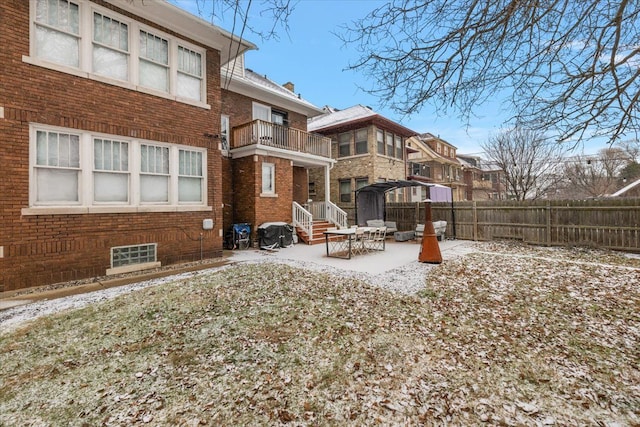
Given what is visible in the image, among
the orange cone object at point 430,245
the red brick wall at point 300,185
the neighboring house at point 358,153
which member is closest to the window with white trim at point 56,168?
the orange cone object at point 430,245

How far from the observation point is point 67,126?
20.9 ft

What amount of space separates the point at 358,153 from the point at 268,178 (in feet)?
27.4

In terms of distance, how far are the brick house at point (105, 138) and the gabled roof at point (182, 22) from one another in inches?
1.1

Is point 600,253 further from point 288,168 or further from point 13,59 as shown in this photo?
point 13,59

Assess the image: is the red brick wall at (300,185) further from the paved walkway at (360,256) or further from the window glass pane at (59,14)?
the window glass pane at (59,14)

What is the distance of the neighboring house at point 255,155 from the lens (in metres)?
11.5

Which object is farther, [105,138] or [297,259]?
[297,259]

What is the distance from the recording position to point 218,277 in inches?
254

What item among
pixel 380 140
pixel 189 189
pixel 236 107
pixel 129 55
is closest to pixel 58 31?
pixel 129 55

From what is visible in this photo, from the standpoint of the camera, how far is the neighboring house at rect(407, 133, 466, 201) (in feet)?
106

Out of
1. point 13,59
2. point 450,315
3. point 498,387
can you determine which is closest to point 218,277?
point 450,315

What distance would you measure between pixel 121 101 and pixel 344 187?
1387 centimetres

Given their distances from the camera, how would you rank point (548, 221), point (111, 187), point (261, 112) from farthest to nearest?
point (261, 112) → point (548, 221) → point (111, 187)

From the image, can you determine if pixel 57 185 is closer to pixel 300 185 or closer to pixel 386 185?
pixel 300 185
